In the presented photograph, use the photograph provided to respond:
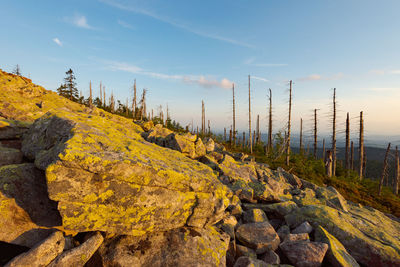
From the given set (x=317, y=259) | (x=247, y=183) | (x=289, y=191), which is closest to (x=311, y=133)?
(x=289, y=191)

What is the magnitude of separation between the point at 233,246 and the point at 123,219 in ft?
13.2

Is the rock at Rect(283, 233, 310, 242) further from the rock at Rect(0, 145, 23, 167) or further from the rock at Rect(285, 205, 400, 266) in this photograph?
the rock at Rect(0, 145, 23, 167)

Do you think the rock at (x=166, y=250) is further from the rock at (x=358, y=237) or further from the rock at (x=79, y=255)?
the rock at (x=358, y=237)

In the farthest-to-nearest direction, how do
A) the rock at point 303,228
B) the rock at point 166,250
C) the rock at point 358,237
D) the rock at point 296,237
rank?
the rock at point 303,228 < the rock at point 358,237 < the rock at point 296,237 < the rock at point 166,250

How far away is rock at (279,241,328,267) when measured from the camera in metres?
5.46

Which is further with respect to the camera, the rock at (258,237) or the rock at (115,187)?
the rock at (258,237)

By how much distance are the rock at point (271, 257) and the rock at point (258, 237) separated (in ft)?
0.52

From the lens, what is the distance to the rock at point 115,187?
4250 mm

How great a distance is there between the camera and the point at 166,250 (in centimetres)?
477

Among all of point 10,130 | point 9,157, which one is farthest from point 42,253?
point 10,130

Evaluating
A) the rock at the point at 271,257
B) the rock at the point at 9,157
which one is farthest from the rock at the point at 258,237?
the rock at the point at 9,157

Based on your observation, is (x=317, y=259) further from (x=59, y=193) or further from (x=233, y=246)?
(x=59, y=193)

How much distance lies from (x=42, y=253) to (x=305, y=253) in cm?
760

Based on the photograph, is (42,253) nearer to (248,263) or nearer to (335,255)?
(248,263)
